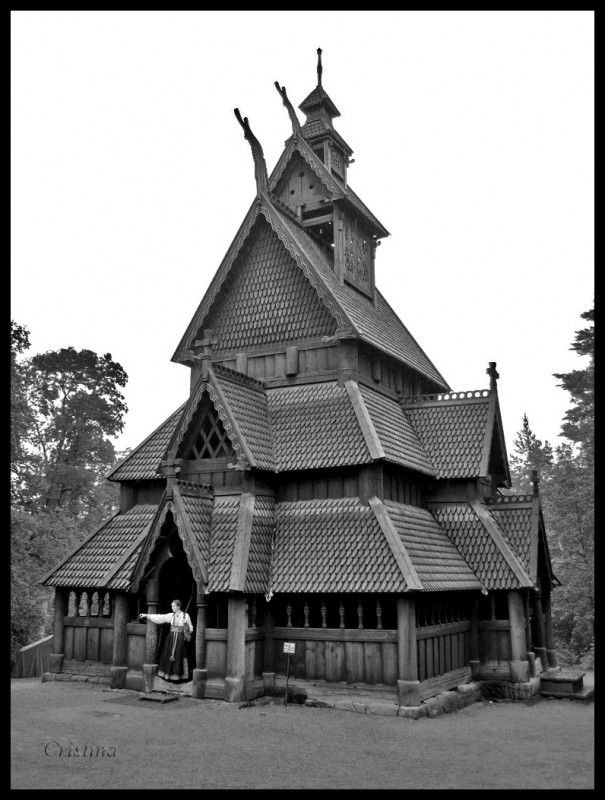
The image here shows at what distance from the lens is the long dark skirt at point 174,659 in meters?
17.7

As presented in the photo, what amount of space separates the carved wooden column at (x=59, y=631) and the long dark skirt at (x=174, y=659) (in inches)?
163

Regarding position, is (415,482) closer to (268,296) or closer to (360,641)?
(360,641)

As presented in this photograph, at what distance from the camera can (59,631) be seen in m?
20.7

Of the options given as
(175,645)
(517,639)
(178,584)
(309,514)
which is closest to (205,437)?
(309,514)

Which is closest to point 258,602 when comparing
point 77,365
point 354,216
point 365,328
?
point 365,328

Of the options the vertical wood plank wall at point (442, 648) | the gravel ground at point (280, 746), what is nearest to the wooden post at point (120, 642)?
the gravel ground at point (280, 746)

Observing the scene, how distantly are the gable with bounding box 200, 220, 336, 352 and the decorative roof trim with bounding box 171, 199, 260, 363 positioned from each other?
236mm

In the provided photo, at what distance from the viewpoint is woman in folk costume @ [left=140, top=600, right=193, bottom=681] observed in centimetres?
1769

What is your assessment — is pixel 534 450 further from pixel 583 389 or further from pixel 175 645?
pixel 175 645

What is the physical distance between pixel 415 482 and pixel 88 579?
9.73 meters

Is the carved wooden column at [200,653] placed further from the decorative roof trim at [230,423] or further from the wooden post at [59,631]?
the wooden post at [59,631]

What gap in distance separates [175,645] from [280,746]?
5316mm

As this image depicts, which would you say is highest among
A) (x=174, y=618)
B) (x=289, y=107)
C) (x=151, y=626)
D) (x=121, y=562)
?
(x=289, y=107)

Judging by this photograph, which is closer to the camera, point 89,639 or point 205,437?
point 89,639
